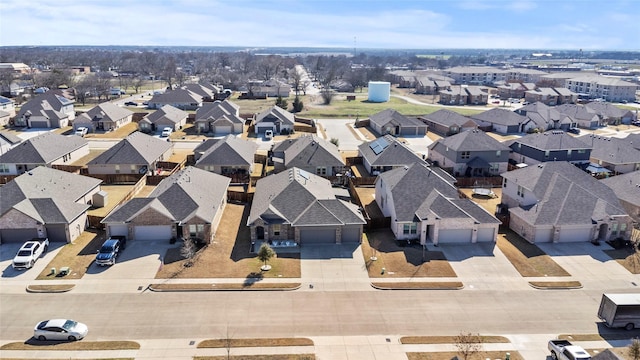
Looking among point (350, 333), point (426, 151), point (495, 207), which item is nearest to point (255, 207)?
point (350, 333)

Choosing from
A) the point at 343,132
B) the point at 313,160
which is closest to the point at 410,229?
the point at 313,160

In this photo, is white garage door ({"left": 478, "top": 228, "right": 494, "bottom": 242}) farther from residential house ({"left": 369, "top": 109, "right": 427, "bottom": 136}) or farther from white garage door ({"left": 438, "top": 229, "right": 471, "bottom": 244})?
residential house ({"left": 369, "top": 109, "right": 427, "bottom": 136})

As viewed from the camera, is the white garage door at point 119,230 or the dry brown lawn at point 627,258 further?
the white garage door at point 119,230

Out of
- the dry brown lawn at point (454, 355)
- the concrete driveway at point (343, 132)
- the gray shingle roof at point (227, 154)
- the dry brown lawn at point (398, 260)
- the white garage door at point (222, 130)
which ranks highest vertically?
the gray shingle roof at point (227, 154)

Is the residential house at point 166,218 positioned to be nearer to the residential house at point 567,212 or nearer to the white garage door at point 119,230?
the white garage door at point 119,230

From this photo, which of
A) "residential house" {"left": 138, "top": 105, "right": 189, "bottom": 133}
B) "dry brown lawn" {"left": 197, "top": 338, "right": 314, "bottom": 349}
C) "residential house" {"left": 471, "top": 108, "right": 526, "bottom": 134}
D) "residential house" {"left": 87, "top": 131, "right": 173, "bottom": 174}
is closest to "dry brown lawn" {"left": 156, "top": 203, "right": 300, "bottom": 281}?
"dry brown lawn" {"left": 197, "top": 338, "right": 314, "bottom": 349}

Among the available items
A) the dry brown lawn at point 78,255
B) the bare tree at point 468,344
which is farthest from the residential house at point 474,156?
the dry brown lawn at point 78,255

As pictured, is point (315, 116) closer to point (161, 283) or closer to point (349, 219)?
point (349, 219)
